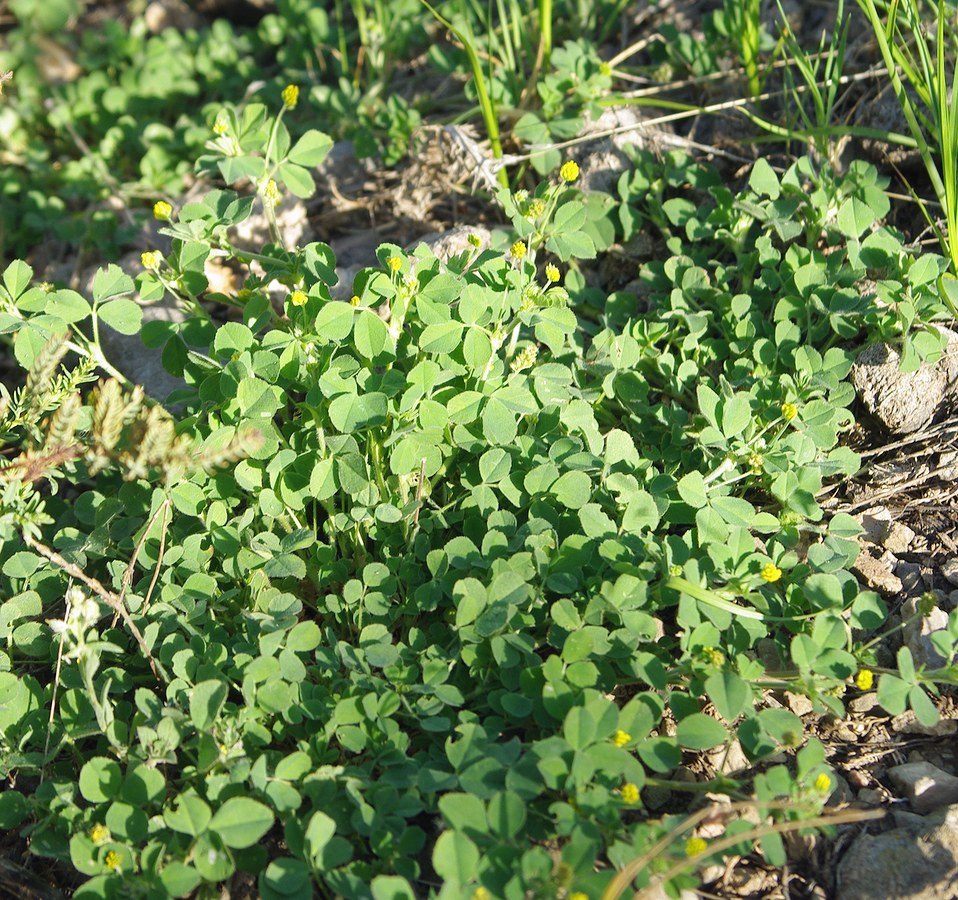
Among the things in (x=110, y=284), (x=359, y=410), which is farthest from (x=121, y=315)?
(x=359, y=410)

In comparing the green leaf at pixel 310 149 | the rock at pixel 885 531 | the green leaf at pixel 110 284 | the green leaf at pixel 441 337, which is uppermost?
the green leaf at pixel 310 149

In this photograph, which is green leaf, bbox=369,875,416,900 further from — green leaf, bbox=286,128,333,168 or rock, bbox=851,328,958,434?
green leaf, bbox=286,128,333,168

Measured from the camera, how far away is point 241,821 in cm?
197

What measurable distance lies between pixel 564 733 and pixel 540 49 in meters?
2.58

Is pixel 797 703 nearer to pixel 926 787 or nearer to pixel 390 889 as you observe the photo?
pixel 926 787

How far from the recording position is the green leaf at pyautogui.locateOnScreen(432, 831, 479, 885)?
1.80 metres

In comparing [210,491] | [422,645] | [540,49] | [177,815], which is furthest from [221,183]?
[177,815]

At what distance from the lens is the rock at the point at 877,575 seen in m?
2.53

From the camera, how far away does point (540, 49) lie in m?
3.52

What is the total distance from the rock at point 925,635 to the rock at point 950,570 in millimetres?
143

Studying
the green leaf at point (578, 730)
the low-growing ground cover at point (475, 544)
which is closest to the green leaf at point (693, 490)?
the low-growing ground cover at point (475, 544)

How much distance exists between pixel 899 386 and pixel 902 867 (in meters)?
1.30

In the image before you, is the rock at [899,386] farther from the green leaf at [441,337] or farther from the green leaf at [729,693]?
the green leaf at [441,337]

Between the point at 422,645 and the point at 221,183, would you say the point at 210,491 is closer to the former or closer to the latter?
the point at 422,645
